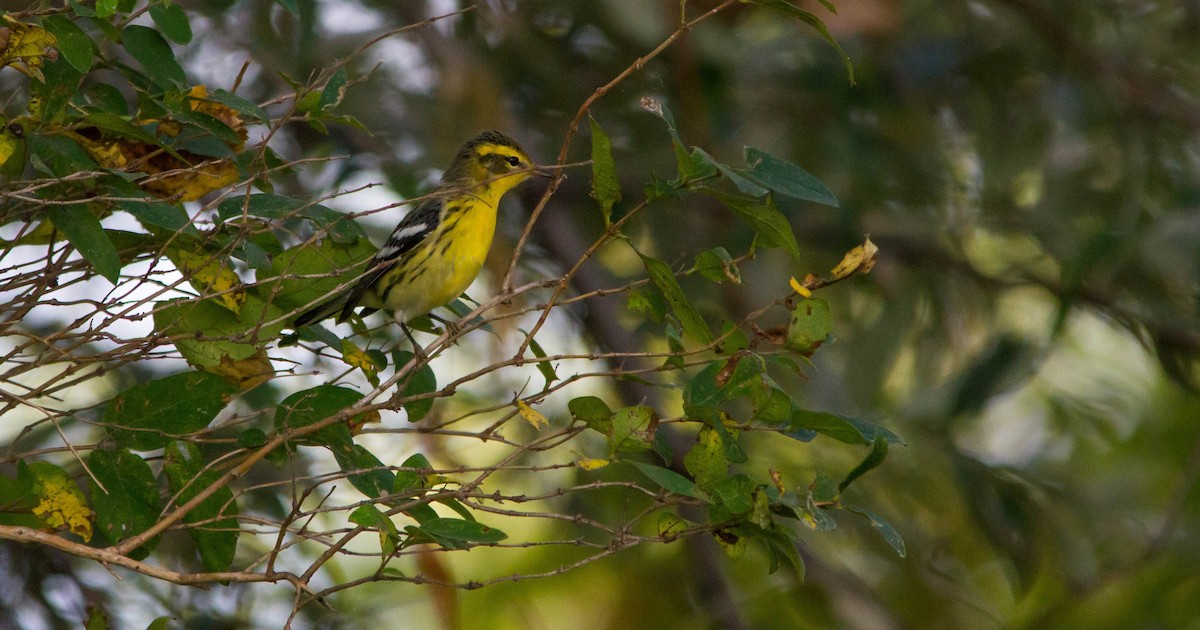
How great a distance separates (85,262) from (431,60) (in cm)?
249

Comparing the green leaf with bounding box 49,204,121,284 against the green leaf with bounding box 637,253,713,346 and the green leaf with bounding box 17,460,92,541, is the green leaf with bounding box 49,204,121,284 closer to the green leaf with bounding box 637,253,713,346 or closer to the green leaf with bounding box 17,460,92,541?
the green leaf with bounding box 17,460,92,541

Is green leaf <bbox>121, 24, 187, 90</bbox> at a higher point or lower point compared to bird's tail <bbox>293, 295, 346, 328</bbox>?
higher

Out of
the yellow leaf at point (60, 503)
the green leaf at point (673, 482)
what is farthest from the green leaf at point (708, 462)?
the yellow leaf at point (60, 503)

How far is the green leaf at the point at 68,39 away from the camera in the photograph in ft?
5.32

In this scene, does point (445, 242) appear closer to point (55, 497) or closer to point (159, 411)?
point (159, 411)

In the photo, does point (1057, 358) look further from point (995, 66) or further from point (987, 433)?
point (995, 66)

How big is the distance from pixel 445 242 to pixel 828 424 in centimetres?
159

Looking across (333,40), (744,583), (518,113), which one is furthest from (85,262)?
(744,583)

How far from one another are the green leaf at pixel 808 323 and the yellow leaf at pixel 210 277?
83cm

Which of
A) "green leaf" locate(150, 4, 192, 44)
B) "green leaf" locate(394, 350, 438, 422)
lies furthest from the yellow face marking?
"green leaf" locate(150, 4, 192, 44)

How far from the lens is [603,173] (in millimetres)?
1661

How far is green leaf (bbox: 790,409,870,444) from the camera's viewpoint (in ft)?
5.51

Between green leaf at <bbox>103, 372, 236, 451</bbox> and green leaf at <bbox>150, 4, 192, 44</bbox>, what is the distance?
1.70 ft

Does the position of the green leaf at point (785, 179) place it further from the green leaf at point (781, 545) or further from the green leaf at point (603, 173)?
the green leaf at point (781, 545)
